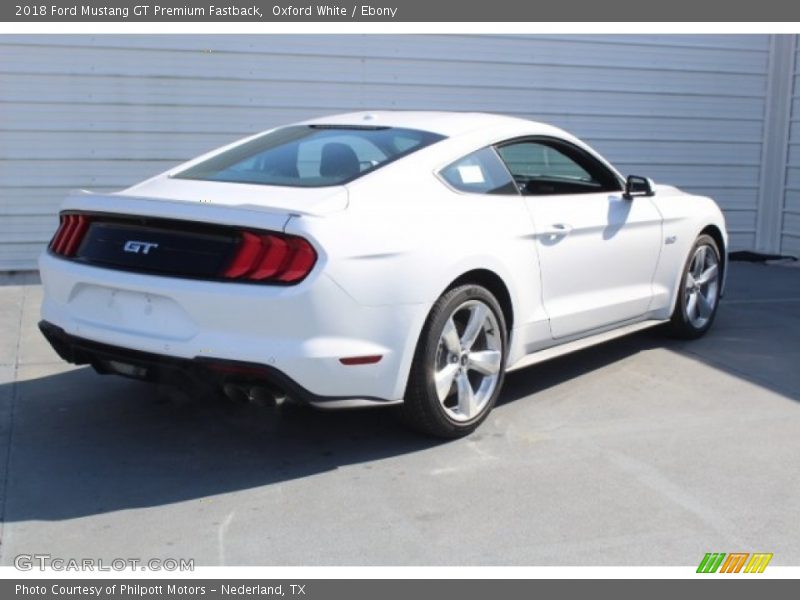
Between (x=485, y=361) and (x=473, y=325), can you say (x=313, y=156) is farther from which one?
(x=485, y=361)

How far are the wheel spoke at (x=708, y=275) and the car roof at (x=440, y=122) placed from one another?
1.79 meters

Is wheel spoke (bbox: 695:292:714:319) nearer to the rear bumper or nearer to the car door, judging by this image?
the car door

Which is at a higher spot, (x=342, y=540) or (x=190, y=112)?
(x=190, y=112)

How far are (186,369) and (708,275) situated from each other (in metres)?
4.12

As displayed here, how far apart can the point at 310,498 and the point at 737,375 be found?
10.1 ft

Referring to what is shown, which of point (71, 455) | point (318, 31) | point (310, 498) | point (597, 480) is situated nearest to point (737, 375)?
point (597, 480)

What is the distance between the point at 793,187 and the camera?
11.0 meters

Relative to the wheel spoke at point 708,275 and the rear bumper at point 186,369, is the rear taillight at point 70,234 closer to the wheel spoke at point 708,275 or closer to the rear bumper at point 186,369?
the rear bumper at point 186,369

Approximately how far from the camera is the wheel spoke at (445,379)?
448cm

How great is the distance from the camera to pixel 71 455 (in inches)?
176

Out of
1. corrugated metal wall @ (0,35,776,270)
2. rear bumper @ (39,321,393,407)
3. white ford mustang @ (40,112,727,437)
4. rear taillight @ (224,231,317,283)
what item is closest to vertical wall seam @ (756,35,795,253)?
corrugated metal wall @ (0,35,776,270)

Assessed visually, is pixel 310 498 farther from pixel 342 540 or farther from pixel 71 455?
pixel 71 455

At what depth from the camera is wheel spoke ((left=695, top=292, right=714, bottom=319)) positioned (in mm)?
6770

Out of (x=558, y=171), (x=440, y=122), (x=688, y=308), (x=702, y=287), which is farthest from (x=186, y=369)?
(x=702, y=287)
